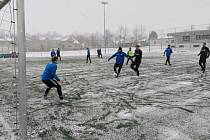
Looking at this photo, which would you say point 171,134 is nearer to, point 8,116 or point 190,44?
point 8,116

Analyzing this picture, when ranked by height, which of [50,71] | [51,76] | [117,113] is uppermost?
[50,71]

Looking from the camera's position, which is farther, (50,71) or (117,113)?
(50,71)

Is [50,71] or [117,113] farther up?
[50,71]

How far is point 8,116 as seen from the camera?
23.6ft

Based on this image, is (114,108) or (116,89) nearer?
(114,108)

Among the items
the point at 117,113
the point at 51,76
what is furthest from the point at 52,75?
the point at 117,113

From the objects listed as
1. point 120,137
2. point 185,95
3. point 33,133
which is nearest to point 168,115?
point 120,137

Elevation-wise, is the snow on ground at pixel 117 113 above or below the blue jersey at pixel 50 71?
below

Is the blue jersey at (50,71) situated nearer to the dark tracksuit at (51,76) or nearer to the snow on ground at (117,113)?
the dark tracksuit at (51,76)

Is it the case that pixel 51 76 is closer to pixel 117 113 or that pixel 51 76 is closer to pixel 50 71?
pixel 50 71

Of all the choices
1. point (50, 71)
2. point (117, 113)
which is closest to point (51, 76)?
point (50, 71)

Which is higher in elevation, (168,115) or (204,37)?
(204,37)

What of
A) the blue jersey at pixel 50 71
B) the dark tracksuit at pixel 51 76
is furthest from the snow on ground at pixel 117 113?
the blue jersey at pixel 50 71

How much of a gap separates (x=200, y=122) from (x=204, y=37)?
2354 inches
